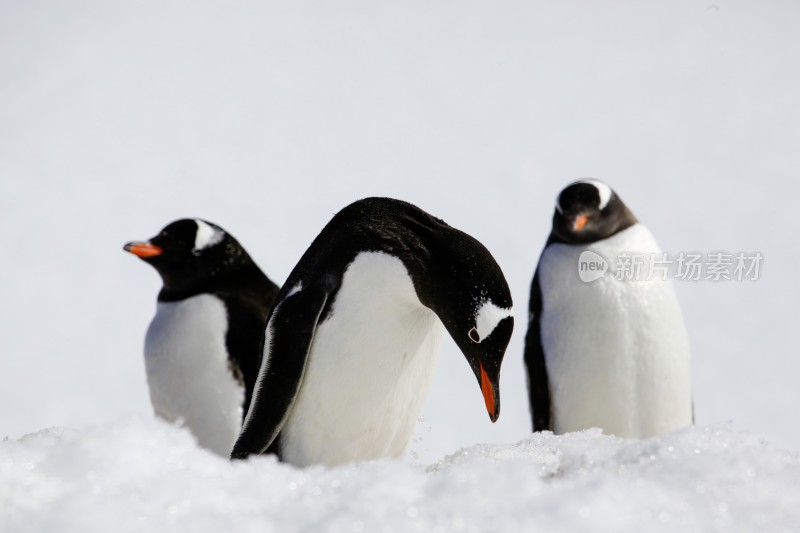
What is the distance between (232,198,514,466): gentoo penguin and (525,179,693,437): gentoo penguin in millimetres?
1279

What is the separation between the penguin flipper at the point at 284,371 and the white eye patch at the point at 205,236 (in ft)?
5.01

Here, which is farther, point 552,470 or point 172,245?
point 172,245

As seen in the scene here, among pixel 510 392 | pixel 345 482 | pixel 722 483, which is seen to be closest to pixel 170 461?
pixel 345 482

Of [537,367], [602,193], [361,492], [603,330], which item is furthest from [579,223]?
[361,492]

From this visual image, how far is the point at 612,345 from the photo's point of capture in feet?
10.6

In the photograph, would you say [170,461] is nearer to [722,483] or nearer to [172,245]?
[722,483]

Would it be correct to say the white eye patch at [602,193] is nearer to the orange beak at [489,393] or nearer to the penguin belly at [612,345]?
the penguin belly at [612,345]

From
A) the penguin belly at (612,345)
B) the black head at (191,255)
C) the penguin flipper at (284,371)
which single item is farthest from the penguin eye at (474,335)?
the black head at (191,255)

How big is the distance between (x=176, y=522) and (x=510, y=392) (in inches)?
376

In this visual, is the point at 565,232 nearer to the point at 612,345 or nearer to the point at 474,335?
the point at 612,345

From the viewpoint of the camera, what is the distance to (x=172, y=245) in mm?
3484

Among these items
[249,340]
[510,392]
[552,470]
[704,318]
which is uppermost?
[552,470]

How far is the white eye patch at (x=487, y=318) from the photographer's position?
70.3 inches

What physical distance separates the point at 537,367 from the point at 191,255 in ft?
4.16
